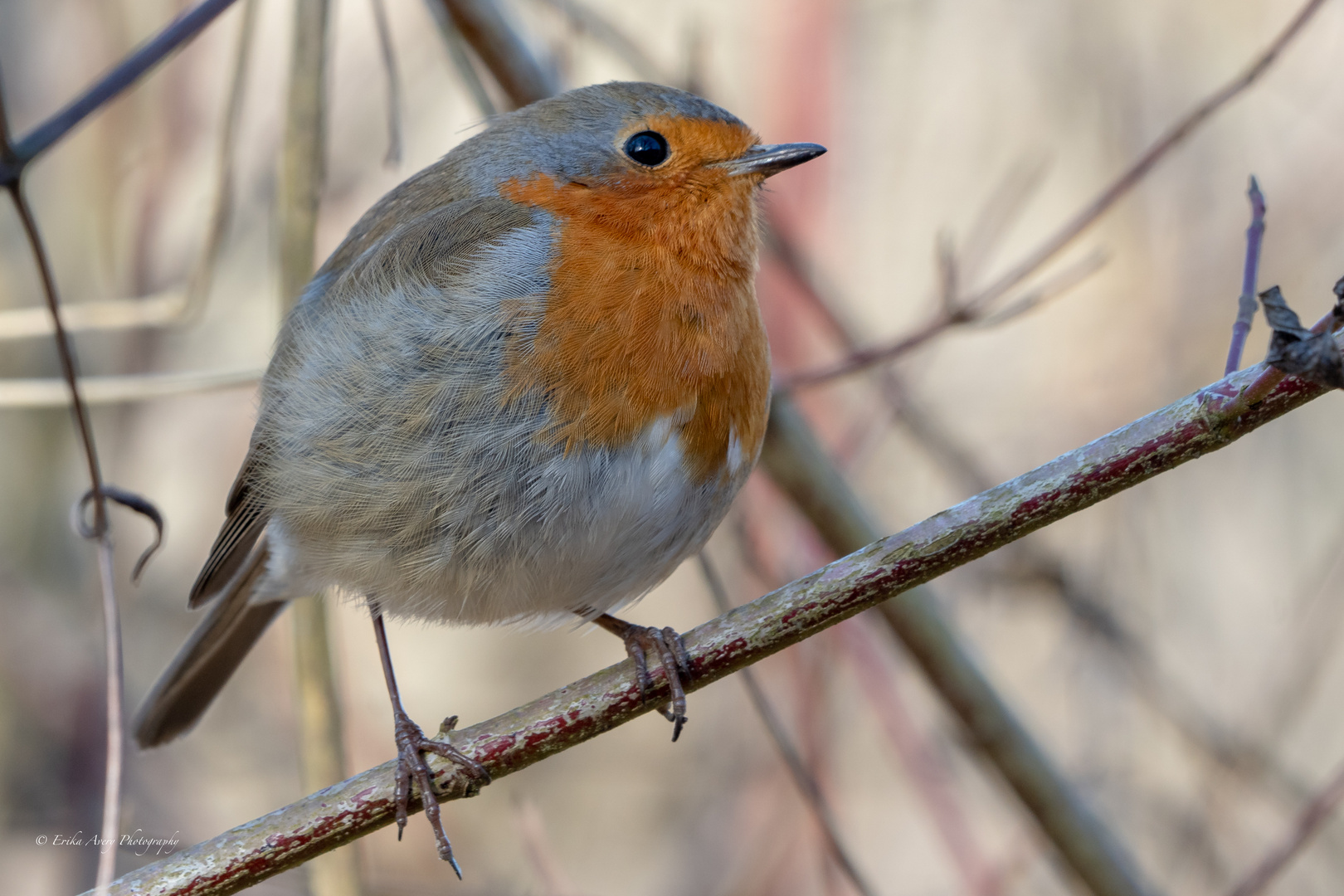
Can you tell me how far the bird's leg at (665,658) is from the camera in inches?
81.6

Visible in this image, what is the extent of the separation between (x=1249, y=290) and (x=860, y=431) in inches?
83.6

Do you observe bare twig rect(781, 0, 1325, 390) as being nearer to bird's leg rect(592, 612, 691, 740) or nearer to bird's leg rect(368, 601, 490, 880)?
bird's leg rect(592, 612, 691, 740)

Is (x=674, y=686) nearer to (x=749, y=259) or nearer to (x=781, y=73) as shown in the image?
(x=749, y=259)

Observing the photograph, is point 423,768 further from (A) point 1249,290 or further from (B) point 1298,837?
(B) point 1298,837

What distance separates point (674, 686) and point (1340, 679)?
371 centimetres

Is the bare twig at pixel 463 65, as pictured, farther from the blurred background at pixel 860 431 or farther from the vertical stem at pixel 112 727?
the vertical stem at pixel 112 727

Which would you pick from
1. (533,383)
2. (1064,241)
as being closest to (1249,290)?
(1064,241)

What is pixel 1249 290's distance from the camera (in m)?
1.90

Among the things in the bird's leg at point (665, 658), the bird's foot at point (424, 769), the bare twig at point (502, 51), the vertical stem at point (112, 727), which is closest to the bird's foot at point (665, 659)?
the bird's leg at point (665, 658)

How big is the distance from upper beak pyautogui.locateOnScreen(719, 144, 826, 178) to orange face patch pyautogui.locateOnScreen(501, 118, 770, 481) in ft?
0.08

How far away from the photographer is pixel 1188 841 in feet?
11.8

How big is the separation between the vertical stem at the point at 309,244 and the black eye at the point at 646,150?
705mm

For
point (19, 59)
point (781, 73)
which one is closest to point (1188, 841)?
point (781, 73)

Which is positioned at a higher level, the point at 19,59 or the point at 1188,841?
the point at 19,59
